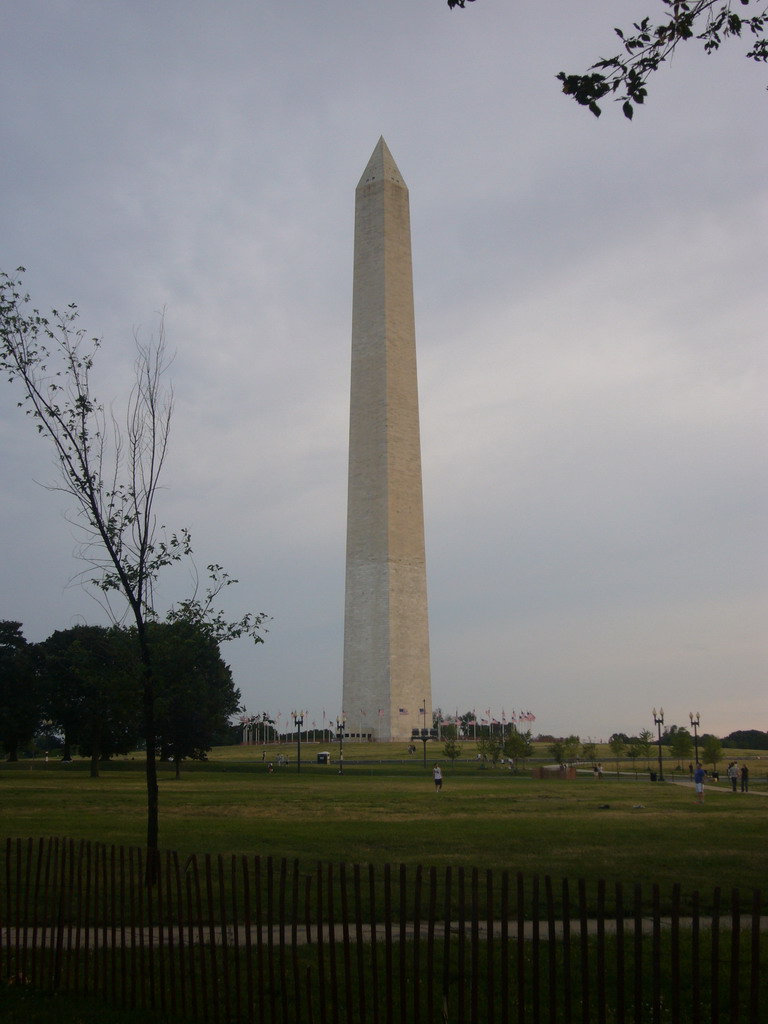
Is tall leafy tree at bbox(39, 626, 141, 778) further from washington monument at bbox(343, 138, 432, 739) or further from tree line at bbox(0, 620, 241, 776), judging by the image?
washington monument at bbox(343, 138, 432, 739)

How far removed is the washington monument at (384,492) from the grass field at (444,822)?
26.4 metres

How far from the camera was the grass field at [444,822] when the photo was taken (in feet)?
54.8

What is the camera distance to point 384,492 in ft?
246

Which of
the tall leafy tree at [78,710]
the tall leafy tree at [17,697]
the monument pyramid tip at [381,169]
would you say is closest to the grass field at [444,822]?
the tall leafy tree at [78,710]

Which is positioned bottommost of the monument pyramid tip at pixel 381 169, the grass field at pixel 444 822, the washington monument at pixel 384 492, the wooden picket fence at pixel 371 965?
the grass field at pixel 444 822

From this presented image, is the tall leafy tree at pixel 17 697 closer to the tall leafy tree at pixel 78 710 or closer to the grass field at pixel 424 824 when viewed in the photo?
the tall leafy tree at pixel 78 710

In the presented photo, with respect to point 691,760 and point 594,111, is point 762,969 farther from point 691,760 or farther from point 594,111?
point 691,760

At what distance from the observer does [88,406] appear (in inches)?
604

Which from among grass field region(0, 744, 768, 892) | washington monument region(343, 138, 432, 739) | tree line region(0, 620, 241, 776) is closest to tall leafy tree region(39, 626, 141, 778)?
tree line region(0, 620, 241, 776)

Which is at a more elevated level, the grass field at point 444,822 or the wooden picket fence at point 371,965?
the wooden picket fence at point 371,965

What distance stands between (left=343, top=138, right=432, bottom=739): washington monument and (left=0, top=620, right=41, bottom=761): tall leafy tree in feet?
80.3

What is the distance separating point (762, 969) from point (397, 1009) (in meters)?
3.68

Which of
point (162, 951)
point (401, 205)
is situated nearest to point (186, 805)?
point (162, 951)

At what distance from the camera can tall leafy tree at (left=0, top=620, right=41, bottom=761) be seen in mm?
59906
